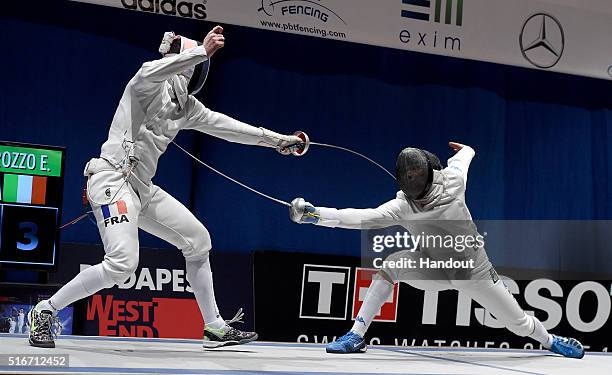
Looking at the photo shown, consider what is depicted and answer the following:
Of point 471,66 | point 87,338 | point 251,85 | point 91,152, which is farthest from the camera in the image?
point 471,66

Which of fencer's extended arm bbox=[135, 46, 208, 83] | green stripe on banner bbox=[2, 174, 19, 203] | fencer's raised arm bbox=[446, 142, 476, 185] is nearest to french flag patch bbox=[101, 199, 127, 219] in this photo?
fencer's extended arm bbox=[135, 46, 208, 83]

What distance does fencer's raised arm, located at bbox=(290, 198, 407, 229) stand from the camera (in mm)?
3109

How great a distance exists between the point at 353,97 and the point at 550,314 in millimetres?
2307

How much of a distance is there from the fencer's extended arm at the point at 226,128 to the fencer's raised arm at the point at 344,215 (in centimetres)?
33

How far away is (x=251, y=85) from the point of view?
609cm

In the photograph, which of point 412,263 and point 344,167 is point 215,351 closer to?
point 412,263

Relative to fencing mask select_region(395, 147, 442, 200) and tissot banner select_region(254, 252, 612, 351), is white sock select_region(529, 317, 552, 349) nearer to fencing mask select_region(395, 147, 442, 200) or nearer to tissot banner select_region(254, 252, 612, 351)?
fencing mask select_region(395, 147, 442, 200)

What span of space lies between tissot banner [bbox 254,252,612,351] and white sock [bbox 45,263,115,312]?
280cm

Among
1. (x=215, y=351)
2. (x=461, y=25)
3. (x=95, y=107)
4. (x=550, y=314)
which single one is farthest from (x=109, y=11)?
(x=550, y=314)

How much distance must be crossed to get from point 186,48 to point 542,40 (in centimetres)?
395

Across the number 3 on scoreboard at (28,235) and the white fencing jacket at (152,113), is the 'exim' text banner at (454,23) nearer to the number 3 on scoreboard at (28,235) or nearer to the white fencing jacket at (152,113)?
the number 3 on scoreboard at (28,235)

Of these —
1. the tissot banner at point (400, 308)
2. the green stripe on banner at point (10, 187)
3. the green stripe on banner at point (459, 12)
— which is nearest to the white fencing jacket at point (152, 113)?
the green stripe on banner at point (10, 187)

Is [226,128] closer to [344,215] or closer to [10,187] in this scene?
[344,215]

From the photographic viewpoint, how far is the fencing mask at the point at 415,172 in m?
3.26
